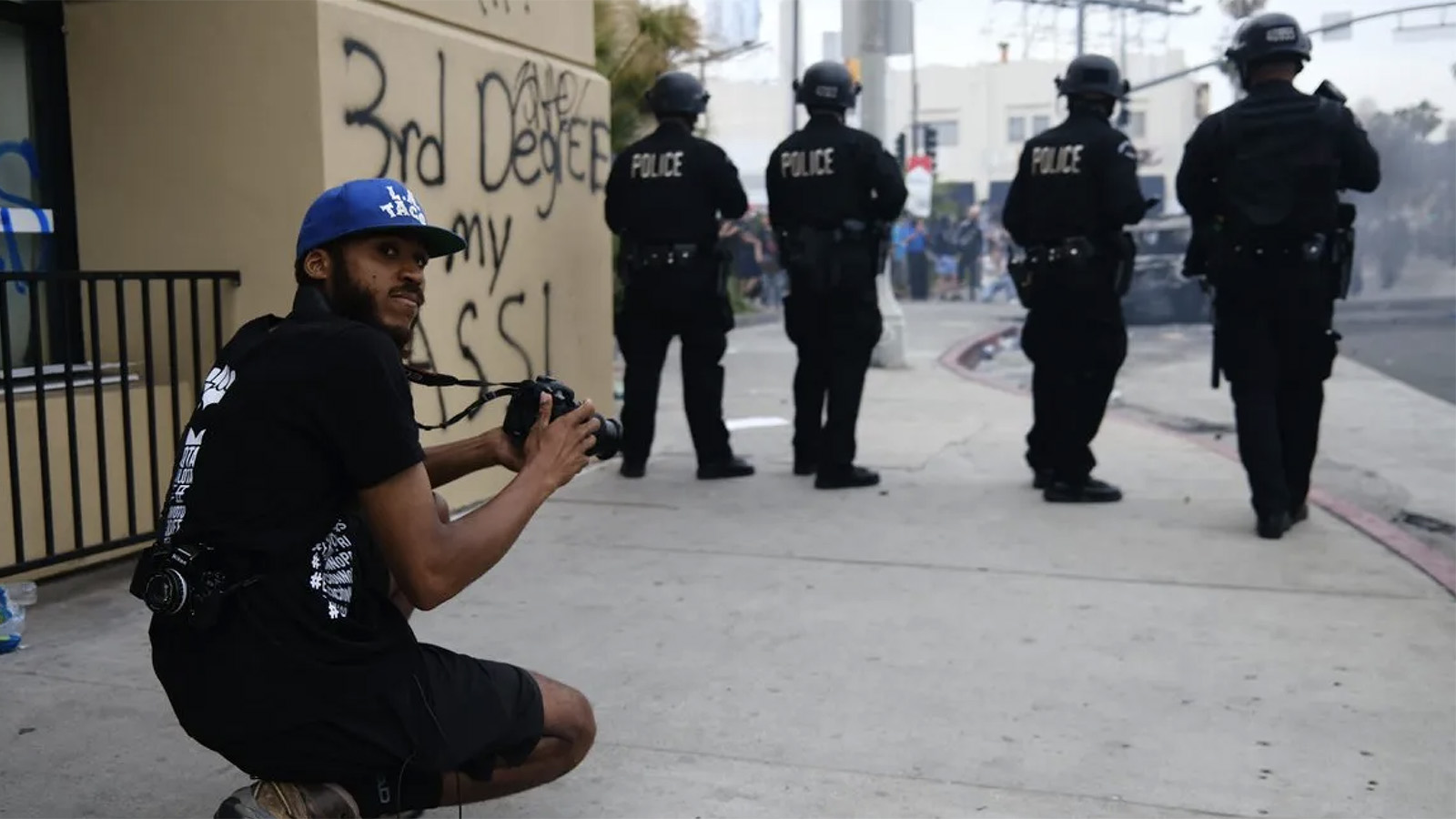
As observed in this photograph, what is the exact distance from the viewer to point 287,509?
2.42 metres

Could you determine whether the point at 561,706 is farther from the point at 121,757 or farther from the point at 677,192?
the point at 677,192

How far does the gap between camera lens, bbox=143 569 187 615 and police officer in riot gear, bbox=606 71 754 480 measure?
15.8 ft

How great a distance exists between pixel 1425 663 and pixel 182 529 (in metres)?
3.57

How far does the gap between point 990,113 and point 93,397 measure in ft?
222

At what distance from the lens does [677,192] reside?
7020mm

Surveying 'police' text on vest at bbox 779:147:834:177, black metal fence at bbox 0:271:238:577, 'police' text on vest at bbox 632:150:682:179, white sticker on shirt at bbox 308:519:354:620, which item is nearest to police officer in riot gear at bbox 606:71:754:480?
'police' text on vest at bbox 632:150:682:179

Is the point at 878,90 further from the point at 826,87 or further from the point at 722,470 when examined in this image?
the point at 722,470

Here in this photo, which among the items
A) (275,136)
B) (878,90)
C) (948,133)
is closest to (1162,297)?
(878,90)

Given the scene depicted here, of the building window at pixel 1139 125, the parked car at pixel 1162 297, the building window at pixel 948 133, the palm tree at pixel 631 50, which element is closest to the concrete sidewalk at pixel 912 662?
the palm tree at pixel 631 50

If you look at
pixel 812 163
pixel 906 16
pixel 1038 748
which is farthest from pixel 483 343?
pixel 906 16

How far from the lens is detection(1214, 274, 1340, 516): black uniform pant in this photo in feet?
19.2

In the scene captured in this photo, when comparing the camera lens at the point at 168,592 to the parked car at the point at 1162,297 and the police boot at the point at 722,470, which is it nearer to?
the police boot at the point at 722,470

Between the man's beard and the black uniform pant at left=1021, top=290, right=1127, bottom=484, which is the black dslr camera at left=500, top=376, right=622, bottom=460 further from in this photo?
the black uniform pant at left=1021, top=290, right=1127, bottom=484

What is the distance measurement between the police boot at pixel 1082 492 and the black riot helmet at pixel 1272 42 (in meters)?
2.00
